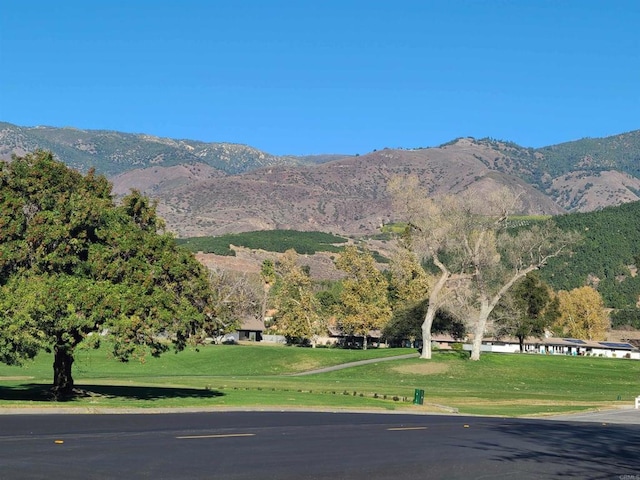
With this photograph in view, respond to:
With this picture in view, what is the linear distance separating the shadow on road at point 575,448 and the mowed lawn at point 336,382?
10754 millimetres

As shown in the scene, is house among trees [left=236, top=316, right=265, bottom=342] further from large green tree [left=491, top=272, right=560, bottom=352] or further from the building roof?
large green tree [left=491, top=272, right=560, bottom=352]

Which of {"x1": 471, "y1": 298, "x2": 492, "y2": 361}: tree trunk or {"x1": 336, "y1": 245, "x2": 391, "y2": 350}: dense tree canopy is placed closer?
{"x1": 471, "y1": 298, "x2": 492, "y2": 361}: tree trunk

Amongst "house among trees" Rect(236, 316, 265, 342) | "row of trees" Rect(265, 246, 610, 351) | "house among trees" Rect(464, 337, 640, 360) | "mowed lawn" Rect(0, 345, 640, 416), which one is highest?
"row of trees" Rect(265, 246, 610, 351)

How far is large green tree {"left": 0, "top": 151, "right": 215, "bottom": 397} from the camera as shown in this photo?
34.9 metres

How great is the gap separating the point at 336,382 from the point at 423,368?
14.0m

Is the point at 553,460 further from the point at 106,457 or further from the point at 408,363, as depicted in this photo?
the point at 408,363

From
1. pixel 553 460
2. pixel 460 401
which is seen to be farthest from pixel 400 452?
pixel 460 401

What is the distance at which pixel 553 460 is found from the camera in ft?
70.8

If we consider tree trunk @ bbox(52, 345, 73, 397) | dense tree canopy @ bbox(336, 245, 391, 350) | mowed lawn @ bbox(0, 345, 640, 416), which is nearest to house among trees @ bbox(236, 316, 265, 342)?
dense tree canopy @ bbox(336, 245, 391, 350)

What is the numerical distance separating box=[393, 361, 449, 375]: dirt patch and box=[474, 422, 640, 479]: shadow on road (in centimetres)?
4248

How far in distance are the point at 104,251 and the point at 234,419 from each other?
12.2 meters

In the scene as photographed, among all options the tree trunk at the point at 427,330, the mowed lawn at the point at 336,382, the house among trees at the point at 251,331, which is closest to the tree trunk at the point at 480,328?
the mowed lawn at the point at 336,382

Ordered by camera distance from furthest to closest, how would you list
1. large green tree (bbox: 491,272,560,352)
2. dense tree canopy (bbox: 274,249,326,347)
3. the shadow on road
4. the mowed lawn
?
large green tree (bbox: 491,272,560,352) < dense tree canopy (bbox: 274,249,326,347) < the mowed lawn < the shadow on road

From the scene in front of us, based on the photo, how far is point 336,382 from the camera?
6588 cm
